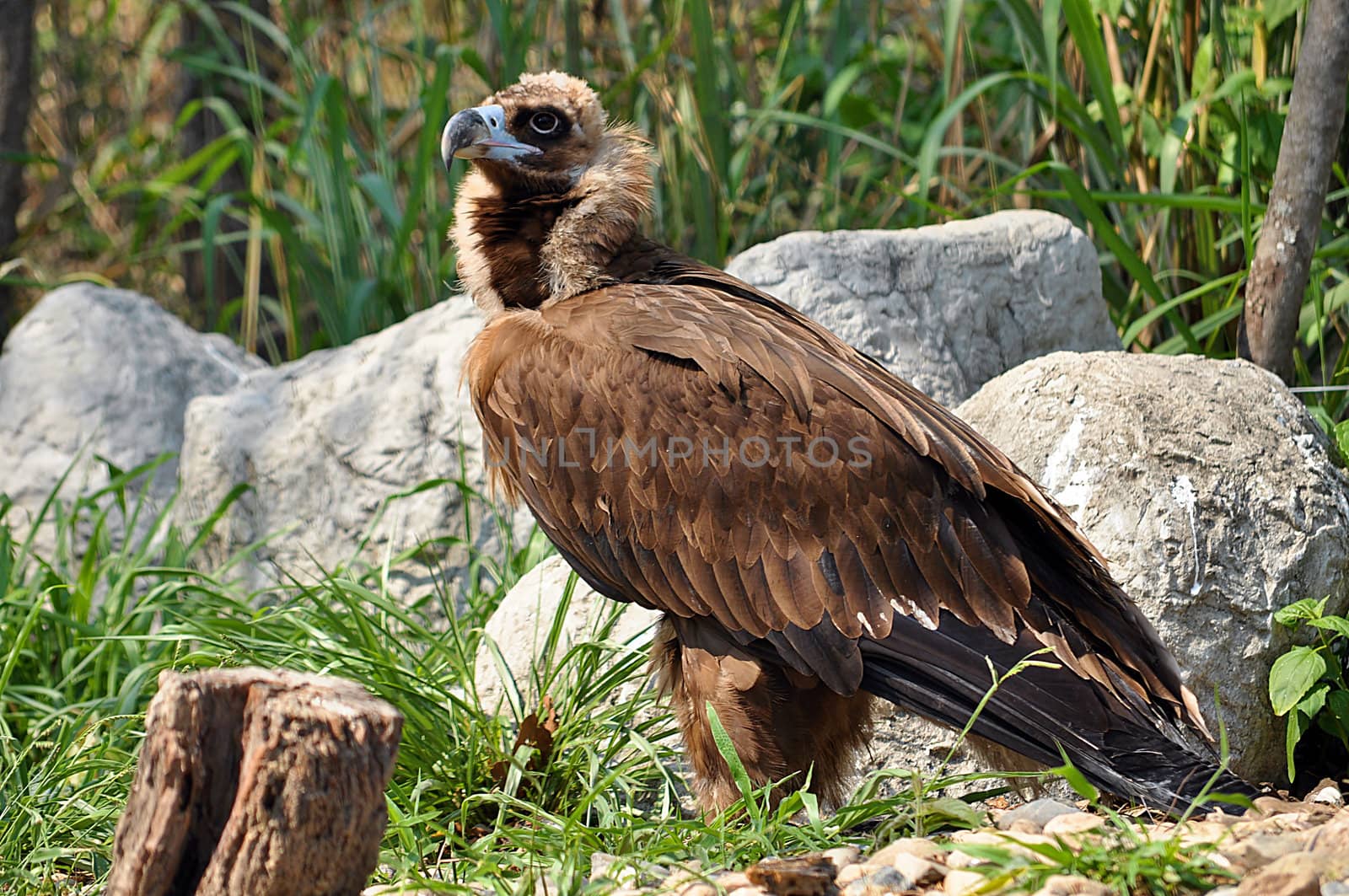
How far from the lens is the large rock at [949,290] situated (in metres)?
3.78

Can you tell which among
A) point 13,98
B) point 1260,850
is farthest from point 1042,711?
point 13,98

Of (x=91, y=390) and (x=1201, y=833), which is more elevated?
(x=91, y=390)

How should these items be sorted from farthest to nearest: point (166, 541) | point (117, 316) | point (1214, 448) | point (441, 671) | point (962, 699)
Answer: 1. point (117, 316)
2. point (166, 541)
3. point (441, 671)
4. point (1214, 448)
5. point (962, 699)

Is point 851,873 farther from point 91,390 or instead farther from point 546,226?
point 91,390

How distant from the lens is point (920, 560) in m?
2.65

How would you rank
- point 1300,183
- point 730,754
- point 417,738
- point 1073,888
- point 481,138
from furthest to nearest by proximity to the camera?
point 1300,183, point 481,138, point 417,738, point 730,754, point 1073,888

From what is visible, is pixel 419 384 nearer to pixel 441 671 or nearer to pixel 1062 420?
pixel 441 671

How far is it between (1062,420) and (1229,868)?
54.6 inches

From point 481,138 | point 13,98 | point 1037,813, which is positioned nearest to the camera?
point 1037,813

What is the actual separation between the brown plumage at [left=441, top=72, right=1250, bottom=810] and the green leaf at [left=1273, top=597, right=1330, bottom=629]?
1.12ft

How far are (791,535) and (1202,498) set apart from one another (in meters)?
0.99

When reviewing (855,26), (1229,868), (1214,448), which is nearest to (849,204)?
(855,26)

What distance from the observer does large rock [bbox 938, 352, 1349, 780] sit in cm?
295

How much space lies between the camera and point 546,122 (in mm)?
3154
